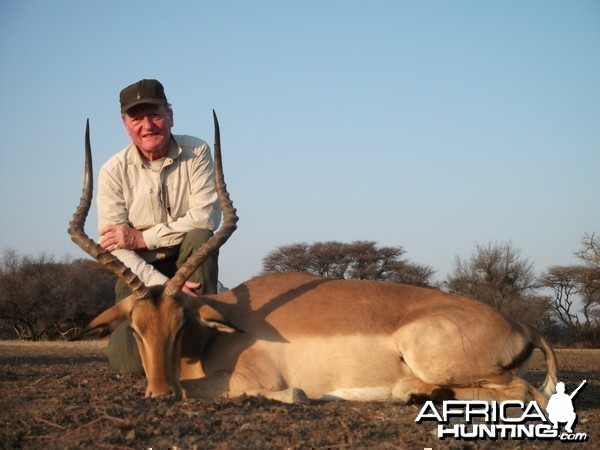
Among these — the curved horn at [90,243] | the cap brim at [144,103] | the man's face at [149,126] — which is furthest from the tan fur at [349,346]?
the cap brim at [144,103]

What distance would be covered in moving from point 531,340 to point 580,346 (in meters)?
20.9

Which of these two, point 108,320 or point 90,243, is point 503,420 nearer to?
point 108,320

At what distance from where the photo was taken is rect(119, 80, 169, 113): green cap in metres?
6.32

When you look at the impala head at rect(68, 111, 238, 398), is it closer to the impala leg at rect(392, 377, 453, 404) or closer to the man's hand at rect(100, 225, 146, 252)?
the man's hand at rect(100, 225, 146, 252)

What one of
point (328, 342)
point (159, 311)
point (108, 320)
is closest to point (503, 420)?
point (328, 342)

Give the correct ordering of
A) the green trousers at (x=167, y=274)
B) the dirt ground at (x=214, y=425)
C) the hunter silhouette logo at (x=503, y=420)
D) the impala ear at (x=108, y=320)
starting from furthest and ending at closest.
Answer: the green trousers at (x=167, y=274) → the impala ear at (x=108, y=320) → the hunter silhouette logo at (x=503, y=420) → the dirt ground at (x=214, y=425)

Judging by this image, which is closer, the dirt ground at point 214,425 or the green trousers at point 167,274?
the dirt ground at point 214,425

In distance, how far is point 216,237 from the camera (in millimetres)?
5496

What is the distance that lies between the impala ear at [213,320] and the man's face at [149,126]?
1.79 m

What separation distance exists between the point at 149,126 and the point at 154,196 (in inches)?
24.3

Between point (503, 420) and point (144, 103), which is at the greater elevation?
point (144, 103)

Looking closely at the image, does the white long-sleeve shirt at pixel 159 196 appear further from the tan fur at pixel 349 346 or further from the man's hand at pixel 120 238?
the tan fur at pixel 349 346

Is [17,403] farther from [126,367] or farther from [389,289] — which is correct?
[389,289]

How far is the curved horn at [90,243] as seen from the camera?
5.10 m
